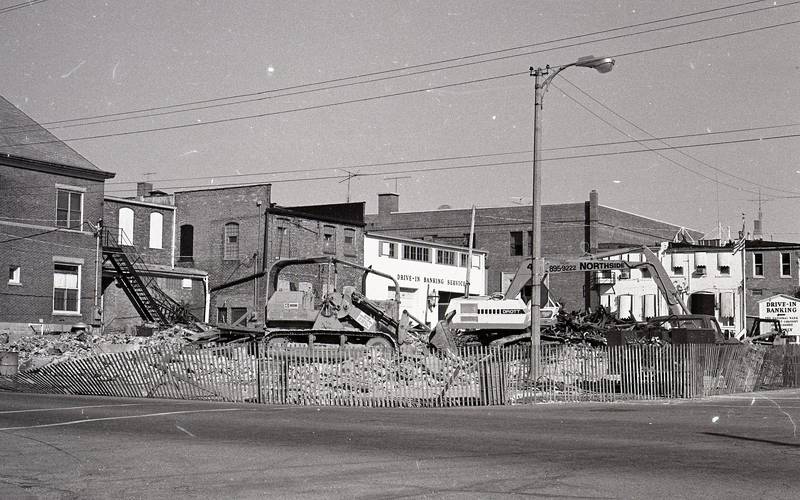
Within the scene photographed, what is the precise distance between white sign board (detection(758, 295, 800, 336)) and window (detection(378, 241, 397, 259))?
29.5 m

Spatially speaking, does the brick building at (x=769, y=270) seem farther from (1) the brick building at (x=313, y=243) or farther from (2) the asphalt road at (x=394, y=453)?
(2) the asphalt road at (x=394, y=453)

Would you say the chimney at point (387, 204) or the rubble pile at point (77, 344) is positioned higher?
the chimney at point (387, 204)

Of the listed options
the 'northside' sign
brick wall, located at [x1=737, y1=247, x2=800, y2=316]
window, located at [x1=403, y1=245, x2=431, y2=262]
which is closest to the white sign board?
the 'northside' sign

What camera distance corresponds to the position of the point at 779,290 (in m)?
61.5

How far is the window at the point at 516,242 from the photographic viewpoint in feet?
242

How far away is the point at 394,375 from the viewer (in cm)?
2191

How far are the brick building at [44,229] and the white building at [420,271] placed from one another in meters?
20.4

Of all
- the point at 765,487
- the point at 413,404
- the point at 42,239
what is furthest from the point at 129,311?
the point at 765,487

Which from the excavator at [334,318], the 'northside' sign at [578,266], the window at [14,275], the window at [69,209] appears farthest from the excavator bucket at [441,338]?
the window at [69,209]

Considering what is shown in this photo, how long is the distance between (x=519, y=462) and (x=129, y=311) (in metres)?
40.3

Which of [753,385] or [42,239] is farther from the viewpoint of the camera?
[42,239]

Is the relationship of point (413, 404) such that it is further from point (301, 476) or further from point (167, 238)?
point (167, 238)

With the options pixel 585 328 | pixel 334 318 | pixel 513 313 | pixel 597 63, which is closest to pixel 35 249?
pixel 334 318

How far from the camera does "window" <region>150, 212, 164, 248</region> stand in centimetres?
5155
